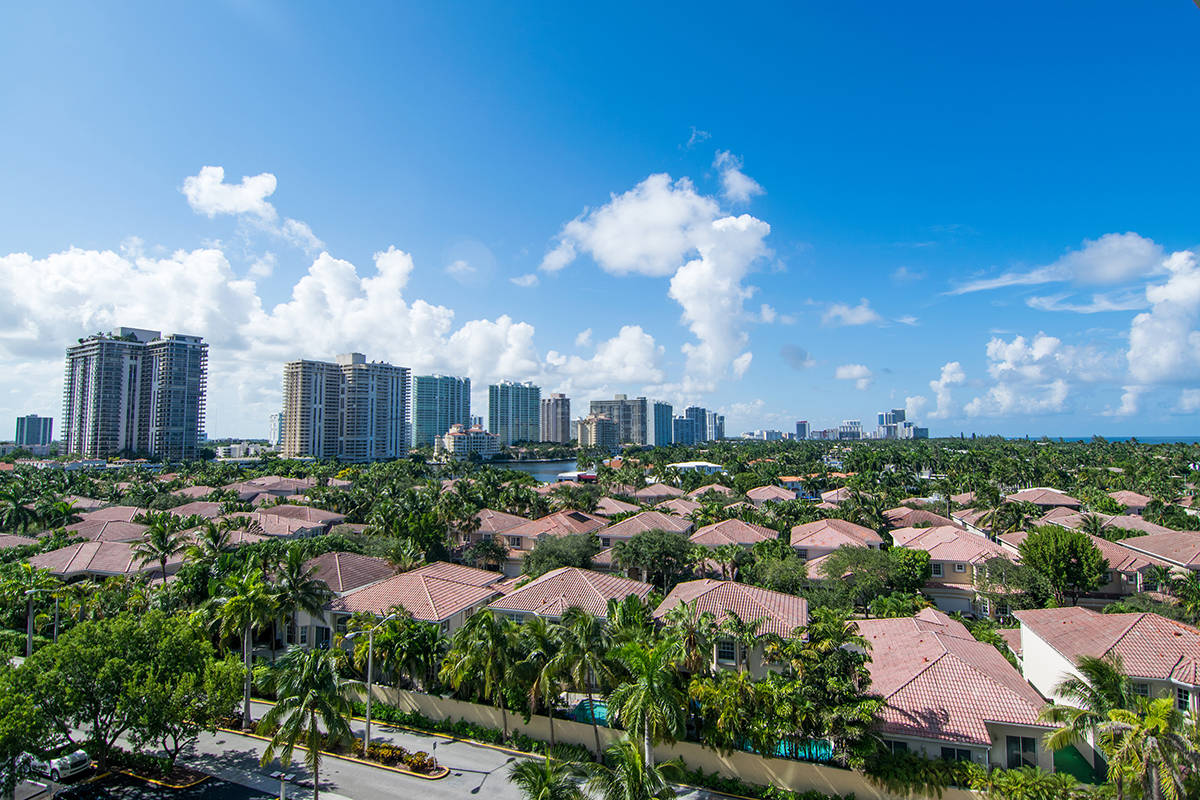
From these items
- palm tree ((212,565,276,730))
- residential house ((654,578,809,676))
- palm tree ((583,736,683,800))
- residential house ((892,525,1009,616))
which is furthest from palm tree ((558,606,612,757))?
residential house ((892,525,1009,616))

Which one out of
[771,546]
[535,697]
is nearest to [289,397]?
[771,546]

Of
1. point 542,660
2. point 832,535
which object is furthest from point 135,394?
point 542,660

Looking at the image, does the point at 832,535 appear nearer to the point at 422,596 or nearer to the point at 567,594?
the point at 567,594

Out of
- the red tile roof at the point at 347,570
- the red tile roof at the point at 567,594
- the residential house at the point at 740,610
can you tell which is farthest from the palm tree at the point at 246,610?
the residential house at the point at 740,610

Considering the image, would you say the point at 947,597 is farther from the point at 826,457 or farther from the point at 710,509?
the point at 826,457

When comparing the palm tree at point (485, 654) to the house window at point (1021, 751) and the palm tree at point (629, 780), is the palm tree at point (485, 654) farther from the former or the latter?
the house window at point (1021, 751)

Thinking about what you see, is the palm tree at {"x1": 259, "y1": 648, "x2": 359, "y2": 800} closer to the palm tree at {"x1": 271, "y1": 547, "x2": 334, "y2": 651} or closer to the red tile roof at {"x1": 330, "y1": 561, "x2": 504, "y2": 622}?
the palm tree at {"x1": 271, "y1": 547, "x2": 334, "y2": 651}
